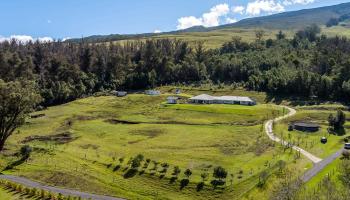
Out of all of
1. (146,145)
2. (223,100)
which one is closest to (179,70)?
(223,100)

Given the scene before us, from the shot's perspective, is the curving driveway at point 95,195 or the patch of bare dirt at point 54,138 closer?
the curving driveway at point 95,195

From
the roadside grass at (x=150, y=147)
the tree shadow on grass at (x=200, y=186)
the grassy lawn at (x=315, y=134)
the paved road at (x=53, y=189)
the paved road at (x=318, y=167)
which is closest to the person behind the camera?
the paved road at (x=53, y=189)

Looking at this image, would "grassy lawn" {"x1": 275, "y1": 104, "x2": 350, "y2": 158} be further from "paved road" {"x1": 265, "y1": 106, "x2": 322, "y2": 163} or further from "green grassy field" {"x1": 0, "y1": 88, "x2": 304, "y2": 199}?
"green grassy field" {"x1": 0, "y1": 88, "x2": 304, "y2": 199}

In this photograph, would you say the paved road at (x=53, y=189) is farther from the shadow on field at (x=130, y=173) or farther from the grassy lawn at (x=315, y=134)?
the grassy lawn at (x=315, y=134)

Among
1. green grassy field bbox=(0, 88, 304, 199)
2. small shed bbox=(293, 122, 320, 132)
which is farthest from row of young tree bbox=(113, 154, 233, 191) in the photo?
small shed bbox=(293, 122, 320, 132)

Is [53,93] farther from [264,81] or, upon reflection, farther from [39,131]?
[264,81]

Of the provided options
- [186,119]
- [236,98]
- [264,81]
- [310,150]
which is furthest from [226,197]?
[264,81]

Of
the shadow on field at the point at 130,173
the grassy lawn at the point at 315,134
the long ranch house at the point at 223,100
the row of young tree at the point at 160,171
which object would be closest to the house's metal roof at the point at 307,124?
the grassy lawn at the point at 315,134
